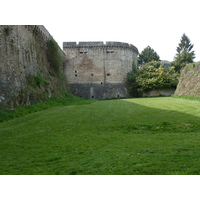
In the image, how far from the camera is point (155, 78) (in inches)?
1508

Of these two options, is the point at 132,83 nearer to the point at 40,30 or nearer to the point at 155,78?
the point at 155,78

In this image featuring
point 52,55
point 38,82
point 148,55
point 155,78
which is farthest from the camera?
point 148,55

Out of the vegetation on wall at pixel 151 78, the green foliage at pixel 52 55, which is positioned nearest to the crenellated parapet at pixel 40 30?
the green foliage at pixel 52 55

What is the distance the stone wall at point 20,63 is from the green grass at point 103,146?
5.22m

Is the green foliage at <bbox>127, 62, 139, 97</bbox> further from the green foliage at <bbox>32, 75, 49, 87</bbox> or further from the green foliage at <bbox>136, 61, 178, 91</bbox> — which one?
the green foliage at <bbox>32, 75, 49, 87</bbox>

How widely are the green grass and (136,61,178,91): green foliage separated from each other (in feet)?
90.8

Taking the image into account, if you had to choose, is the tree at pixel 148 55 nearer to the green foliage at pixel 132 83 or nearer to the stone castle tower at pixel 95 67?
the green foliage at pixel 132 83

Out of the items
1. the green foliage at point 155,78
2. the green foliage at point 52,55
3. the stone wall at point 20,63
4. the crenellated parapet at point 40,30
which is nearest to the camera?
the stone wall at point 20,63

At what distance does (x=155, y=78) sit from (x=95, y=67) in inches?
492

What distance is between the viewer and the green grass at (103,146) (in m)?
4.61

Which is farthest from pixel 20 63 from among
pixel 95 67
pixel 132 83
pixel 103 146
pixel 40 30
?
pixel 132 83

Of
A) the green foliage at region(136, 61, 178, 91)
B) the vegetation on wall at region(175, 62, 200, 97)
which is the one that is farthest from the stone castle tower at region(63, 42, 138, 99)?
the vegetation on wall at region(175, 62, 200, 97)

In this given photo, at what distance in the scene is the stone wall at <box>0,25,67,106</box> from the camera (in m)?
15.4

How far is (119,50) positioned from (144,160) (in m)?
38.4
